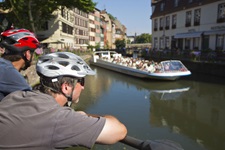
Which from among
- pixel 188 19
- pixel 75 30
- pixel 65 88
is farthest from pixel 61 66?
pixel 75 30

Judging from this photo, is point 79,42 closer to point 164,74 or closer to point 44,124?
point 164,74

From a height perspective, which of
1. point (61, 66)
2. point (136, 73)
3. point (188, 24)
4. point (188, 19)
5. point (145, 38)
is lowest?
point (136, 73)

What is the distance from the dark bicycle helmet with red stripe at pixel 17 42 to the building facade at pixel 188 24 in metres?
24.1

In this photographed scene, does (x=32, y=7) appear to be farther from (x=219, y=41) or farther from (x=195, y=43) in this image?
(x=219, y=41)

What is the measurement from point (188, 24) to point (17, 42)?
29.9 m

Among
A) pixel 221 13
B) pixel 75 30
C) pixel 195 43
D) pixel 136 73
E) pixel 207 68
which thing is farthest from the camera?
pixel 75 30

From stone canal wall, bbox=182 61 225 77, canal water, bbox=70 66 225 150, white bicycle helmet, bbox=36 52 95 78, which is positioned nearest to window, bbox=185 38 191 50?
stone canal wall, bbox=182 61 225 77

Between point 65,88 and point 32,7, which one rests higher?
point 32,7

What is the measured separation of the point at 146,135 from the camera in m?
7.75

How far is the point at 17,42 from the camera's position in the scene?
2273mm

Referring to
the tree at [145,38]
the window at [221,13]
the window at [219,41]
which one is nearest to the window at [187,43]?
the window at [219,41]

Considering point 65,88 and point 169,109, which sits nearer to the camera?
point 65,88

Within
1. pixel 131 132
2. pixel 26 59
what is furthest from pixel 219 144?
pixel 26 59

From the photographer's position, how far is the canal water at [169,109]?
7.71m
